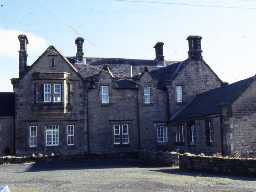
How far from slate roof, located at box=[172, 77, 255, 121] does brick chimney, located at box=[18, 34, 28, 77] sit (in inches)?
595

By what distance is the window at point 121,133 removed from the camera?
37.8 metres

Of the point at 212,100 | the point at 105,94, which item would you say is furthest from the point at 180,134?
the point at 105,94

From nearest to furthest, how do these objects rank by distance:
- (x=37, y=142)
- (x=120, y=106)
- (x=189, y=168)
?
(x=189, y=168)
(x=37, y=142)
(x=120, y=106)

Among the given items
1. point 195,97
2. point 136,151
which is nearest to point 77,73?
point 136,151

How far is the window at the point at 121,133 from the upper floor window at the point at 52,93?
20.4ft

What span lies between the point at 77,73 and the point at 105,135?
256 inches

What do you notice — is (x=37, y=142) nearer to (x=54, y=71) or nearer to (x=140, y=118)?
(x=54, y=71)

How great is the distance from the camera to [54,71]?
36.2m

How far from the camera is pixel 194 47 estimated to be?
40.5 meters

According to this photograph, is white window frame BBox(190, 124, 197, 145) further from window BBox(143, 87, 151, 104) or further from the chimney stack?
the chimney stack

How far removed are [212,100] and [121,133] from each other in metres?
9.58

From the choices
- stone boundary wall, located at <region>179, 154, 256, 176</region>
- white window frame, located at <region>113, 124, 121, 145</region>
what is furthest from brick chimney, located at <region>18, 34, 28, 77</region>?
stone boundary wall, located at <region>179, 154, 256, 176</region>

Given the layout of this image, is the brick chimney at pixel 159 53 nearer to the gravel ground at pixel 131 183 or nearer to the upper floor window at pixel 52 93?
the upper floor window at pixel 52 93

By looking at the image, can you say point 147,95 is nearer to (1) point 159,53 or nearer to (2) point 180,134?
(2) point 180,134
